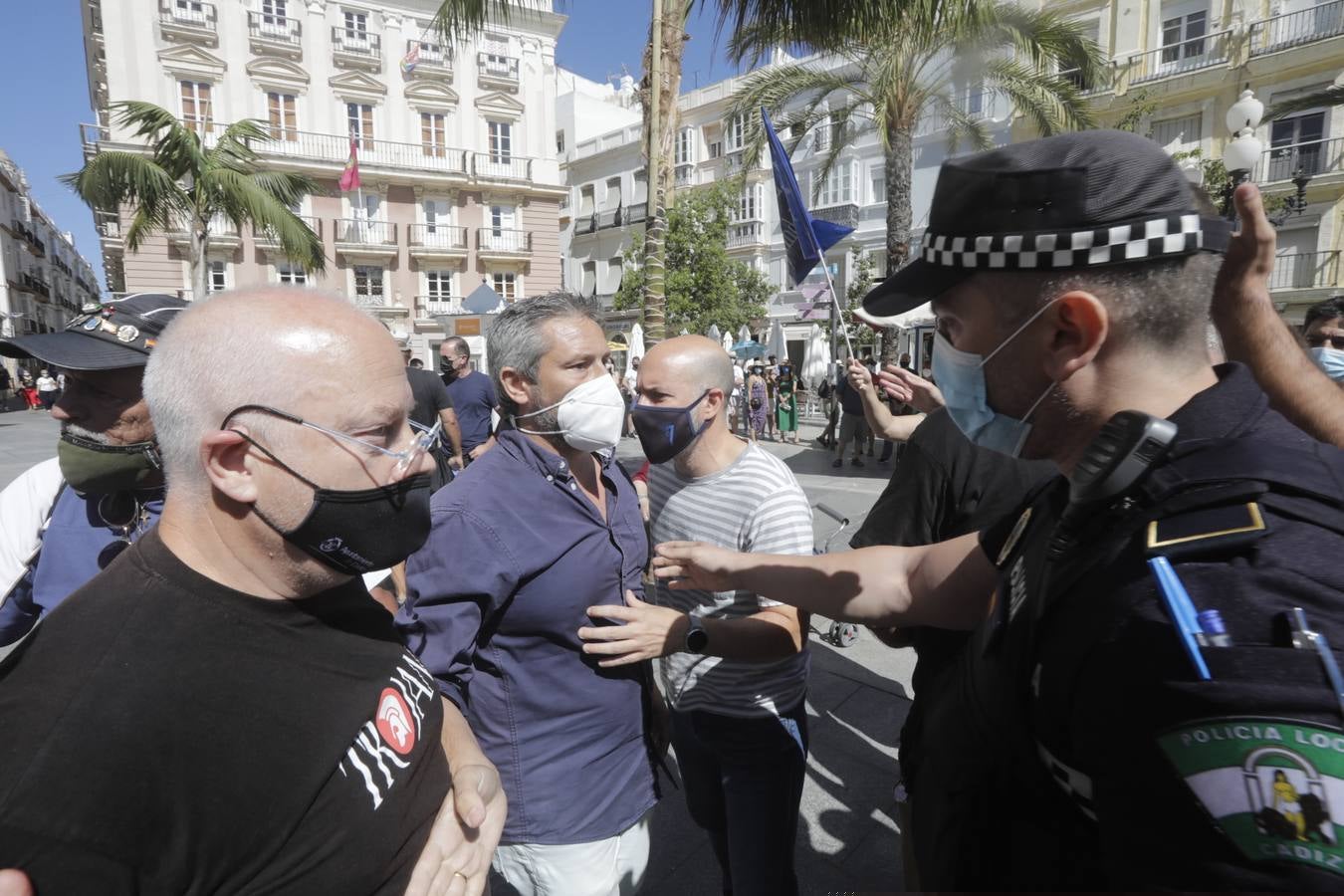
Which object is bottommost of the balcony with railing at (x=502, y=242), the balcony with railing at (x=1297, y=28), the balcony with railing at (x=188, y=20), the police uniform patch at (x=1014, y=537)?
the police uniform patch at (x=1014, y=537)

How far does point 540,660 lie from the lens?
1.81m

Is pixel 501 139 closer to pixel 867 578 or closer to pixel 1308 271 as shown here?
pixel 1308 271

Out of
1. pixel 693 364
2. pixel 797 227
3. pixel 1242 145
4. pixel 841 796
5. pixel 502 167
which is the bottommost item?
pixel 841 796

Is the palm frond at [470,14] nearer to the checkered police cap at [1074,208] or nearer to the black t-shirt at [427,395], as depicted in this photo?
the black t-shirt at [427,395]

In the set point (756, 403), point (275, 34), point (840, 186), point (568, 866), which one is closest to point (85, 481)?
point (568, 866)

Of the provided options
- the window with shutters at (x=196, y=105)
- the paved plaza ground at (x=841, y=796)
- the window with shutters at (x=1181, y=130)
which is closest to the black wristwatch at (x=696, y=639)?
the paved plaza ground at (x=841, y=796)

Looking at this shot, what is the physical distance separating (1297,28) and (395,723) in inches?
1206

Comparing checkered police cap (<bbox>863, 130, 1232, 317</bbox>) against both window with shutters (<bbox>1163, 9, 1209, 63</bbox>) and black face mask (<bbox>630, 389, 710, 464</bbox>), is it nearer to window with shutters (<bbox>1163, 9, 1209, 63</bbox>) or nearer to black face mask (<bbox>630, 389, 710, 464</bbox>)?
black face mask (<bbox>630, 389, 710, 464</bbox>)

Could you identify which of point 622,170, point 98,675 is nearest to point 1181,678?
point 98,675

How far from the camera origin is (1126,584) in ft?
2.78

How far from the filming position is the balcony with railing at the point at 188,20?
2630cm

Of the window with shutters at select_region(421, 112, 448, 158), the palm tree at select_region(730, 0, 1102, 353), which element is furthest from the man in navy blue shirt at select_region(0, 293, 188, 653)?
the window with shutters at select_region(421, 112, 448, 158)

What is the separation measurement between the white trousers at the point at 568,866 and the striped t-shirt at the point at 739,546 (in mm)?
453

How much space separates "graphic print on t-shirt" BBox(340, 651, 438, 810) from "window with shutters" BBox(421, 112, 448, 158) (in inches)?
1374
